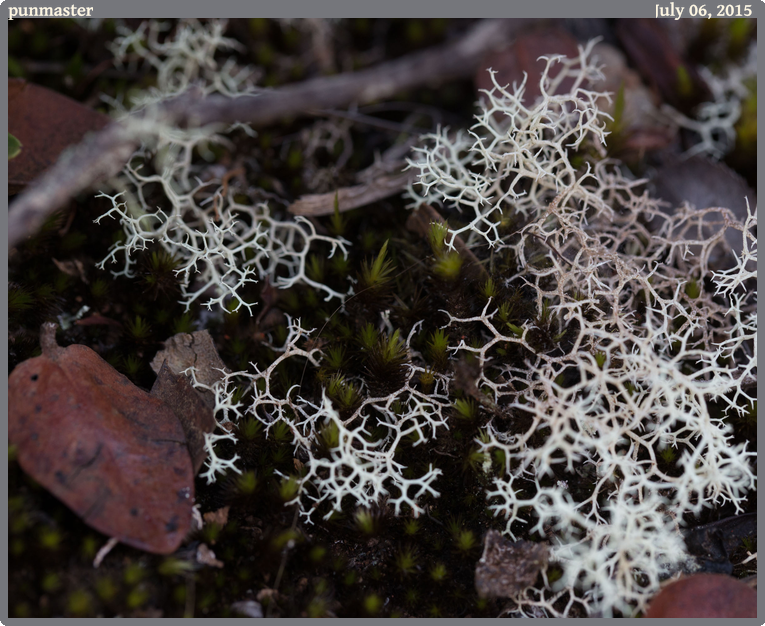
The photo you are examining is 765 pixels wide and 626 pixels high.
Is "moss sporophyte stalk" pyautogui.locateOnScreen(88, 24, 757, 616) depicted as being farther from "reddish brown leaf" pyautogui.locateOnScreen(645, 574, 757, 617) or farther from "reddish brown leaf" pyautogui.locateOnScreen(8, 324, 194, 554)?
"reddish brown leaf" pyautogui.locateOnScreen(8, 324, 194, 554)

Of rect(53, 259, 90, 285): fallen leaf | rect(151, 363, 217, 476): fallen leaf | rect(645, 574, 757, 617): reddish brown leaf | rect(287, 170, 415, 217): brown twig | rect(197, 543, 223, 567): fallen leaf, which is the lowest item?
rect(645, 574, 757, 617): reddish brown leaf

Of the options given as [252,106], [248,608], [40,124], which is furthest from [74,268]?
[248,608]

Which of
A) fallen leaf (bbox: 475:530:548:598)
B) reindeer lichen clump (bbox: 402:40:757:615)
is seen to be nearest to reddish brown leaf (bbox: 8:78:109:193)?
reindeer lichen clump (bbox: 402:40:757:615)

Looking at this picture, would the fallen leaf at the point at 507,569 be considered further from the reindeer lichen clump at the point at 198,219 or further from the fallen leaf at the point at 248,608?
the reindeer lichen clump at the point at 198,219

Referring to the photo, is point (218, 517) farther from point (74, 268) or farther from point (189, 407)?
point (74, 268)

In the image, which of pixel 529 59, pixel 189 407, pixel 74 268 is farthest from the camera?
pixel 529 59

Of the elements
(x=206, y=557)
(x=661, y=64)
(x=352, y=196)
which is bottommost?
(x=206, y=557)
